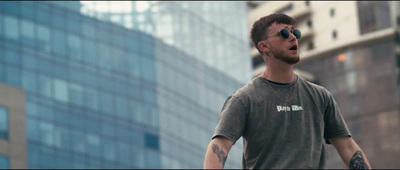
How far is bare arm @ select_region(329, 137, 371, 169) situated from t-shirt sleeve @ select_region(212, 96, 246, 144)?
3.02ft

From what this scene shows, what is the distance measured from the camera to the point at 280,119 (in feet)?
30.5

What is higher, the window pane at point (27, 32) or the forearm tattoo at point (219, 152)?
the window pane at point (27, 32)

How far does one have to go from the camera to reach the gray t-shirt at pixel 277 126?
30.1ft

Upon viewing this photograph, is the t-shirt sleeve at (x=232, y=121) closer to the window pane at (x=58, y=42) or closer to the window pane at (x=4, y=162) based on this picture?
the window pane at (x=4, y=162)

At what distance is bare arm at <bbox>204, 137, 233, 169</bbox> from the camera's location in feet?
29.4

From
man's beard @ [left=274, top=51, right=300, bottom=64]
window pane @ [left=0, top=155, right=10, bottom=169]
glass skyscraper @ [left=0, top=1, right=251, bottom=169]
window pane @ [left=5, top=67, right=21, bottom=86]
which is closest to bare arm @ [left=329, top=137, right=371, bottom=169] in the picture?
man's beard @ [left=274, top=51, right=300, bottom=64]

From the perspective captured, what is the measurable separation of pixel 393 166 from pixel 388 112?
6.69 meters

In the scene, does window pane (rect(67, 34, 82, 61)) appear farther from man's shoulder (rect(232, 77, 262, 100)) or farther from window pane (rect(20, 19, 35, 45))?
man's shoulder (rect(232, 77, 262, 100))

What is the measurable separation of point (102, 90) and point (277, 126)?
68.9 meters

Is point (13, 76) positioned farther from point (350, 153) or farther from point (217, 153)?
point (217, 153)

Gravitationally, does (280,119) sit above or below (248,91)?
below

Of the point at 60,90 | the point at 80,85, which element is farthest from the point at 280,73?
the point at 80,85

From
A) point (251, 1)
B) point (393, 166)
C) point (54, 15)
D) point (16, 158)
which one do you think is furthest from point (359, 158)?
point (251, 1)

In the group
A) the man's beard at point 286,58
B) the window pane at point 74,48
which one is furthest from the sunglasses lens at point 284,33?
the window pane at point 74,48
